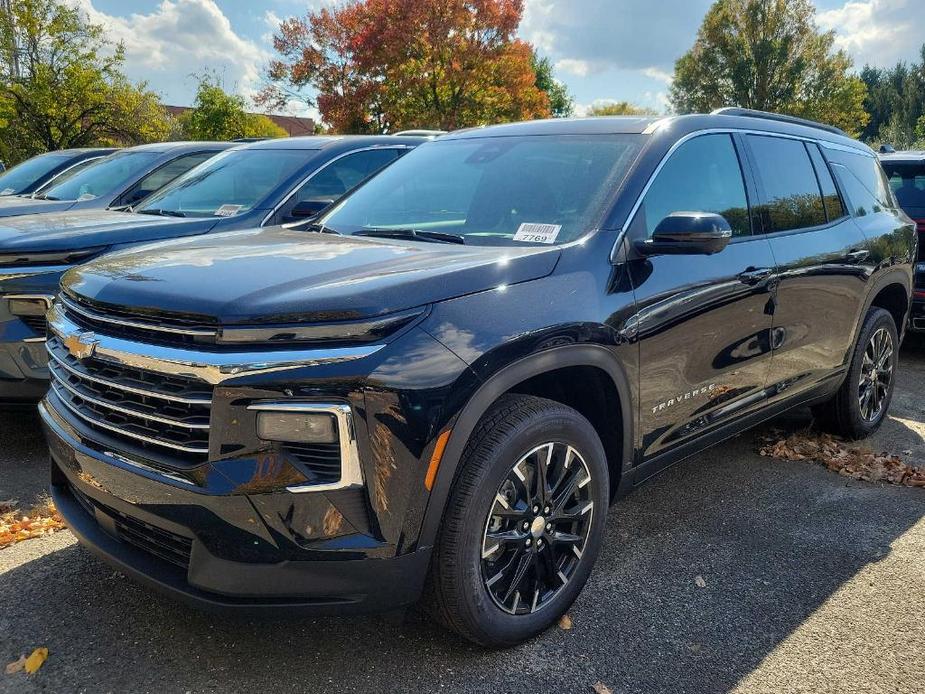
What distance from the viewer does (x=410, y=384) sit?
2.24 meters

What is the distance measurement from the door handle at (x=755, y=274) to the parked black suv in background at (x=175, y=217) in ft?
7.63

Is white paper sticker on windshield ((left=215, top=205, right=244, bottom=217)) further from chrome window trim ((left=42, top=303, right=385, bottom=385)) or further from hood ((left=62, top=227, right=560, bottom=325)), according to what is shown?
chrome window trim ((left=42, top=303, right=385, bottom=385))

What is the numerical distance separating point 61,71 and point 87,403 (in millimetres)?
20337

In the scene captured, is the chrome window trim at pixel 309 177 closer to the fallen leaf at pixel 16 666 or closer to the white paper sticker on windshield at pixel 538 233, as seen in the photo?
the white paper sticker on windshield at pixel 538 233

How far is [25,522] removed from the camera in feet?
12.0

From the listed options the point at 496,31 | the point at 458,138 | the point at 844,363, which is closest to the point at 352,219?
the point at 458,138

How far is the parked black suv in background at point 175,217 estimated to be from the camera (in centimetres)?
422

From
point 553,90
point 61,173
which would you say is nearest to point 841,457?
point 61,173

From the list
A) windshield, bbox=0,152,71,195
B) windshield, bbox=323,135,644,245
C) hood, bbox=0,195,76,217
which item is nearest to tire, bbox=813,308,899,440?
windshield, bbox=323,135,644,245

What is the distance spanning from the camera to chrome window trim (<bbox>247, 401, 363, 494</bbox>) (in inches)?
85.0

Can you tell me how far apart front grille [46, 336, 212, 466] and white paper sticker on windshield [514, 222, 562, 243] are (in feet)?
4.50

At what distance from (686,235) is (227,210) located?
11.8ft

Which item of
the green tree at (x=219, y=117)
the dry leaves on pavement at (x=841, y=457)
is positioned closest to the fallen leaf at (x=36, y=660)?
the dry leaves on pavement at (x=841, y=457)

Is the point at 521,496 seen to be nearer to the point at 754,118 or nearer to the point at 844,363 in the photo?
the point at 754,118
